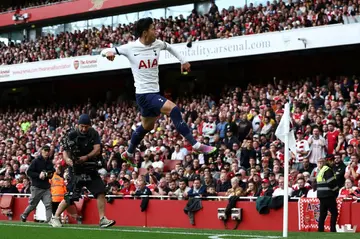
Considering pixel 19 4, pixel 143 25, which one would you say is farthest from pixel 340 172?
pixel 19 4

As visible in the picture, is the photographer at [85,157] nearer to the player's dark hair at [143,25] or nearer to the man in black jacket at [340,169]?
the player's dark hair at [143,25]

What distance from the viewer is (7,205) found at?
84.4 ft

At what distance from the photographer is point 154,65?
11781mm

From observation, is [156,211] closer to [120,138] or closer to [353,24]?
[120,138]

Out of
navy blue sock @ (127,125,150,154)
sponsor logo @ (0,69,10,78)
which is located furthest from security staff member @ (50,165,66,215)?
sponsor logo @ (0,69,10,78)

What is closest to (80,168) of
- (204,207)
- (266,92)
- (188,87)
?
(204,207)

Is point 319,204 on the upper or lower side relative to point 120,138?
lower

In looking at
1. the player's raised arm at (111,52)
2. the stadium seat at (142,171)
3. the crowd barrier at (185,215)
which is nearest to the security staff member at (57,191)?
the crowd barrier at (185,215)

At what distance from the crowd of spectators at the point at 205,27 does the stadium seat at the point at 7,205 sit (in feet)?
30.3

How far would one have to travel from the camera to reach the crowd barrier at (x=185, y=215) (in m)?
18.1

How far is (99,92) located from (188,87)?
22.4ft

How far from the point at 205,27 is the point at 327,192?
Result: 14.9 m

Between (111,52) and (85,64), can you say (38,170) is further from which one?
(85,64)

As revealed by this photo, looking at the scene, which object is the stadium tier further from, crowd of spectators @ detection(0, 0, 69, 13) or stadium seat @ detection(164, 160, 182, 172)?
crowd of spectators @ detection(0, 0, 69, 13)
